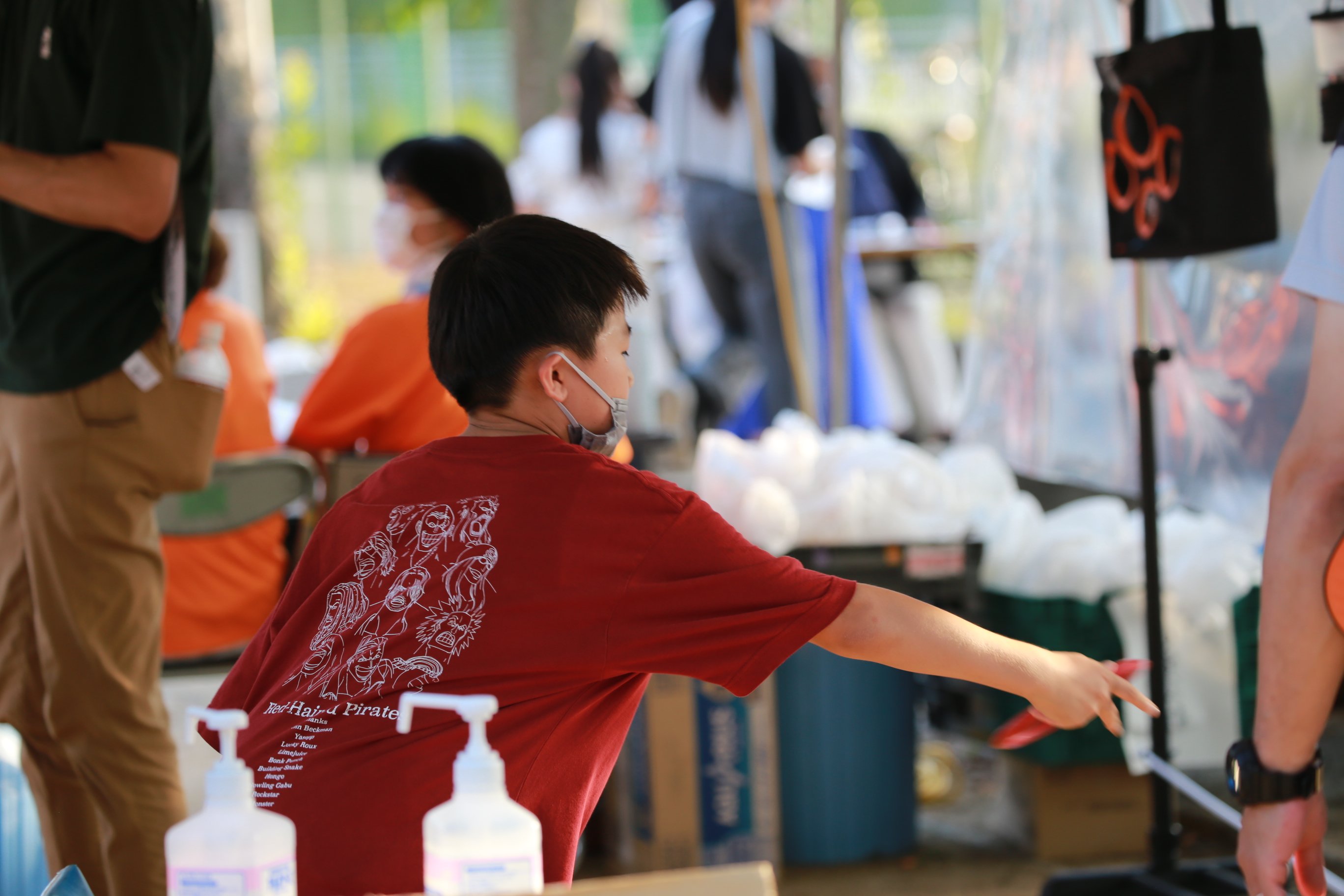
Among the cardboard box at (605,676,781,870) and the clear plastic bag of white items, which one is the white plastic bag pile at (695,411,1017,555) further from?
the clear plastic bag of white items

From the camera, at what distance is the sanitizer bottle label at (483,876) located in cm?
94

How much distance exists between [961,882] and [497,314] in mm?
2021

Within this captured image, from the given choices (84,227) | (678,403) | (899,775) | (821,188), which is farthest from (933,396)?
(84,227)

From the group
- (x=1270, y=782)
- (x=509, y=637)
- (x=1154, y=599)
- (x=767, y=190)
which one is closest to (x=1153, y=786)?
(x=1154, y=599)

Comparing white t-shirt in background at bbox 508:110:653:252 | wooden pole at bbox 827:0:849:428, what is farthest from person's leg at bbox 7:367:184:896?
white t-shirt in background at bbox 508:110:653:252

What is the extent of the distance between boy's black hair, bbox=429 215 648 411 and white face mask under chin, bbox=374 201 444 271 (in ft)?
4.41

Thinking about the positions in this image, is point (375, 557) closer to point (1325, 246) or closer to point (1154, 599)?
point (1325, 246)

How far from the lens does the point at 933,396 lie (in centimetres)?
675

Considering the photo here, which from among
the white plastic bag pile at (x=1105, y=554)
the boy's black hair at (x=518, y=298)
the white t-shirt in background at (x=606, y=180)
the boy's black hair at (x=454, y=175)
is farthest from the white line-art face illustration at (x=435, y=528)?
the white t-shirt in background at (x=606, y=180)

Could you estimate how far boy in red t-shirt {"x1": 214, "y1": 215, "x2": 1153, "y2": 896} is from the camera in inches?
46.6

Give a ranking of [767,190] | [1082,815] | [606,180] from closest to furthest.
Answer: [1082,815], [767,190], [606,180]

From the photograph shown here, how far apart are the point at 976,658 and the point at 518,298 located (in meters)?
0.55

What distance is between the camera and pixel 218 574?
2.81m

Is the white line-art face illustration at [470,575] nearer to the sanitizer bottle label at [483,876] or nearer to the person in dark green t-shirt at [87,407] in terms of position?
the sanitizer bottle label at [483,876]
